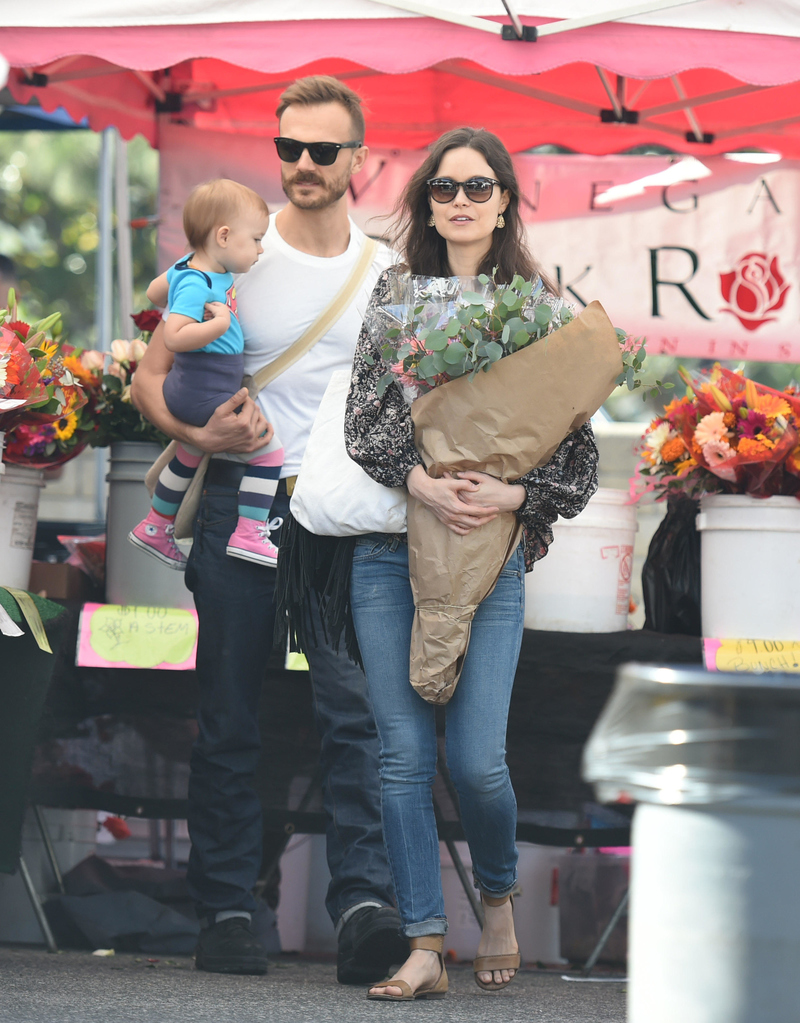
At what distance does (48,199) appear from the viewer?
1748 cm

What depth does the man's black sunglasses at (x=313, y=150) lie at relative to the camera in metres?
2.65

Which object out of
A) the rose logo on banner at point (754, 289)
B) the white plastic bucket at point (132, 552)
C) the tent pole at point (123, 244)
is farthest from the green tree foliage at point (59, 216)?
the white plastic bucket at point (132, 552)

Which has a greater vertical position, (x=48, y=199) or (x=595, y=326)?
(x=48, y=199)

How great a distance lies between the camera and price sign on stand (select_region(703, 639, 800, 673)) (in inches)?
114

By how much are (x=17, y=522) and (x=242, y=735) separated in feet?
2.64

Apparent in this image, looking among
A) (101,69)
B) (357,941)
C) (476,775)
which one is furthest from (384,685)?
(101,69)

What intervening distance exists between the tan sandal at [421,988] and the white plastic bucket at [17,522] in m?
1.36

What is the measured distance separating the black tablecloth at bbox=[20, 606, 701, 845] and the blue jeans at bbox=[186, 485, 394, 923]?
0.42 m

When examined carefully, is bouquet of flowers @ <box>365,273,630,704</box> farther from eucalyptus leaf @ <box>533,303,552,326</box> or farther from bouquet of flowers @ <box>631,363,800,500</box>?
bouquet of flowers @ <box>631,363,800,500</box>

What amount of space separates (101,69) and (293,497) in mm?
2460

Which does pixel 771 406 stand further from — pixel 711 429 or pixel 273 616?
pixel 273 616

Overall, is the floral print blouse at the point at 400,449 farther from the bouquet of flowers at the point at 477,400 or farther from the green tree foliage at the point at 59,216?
the green tree foliage at the point at 59,216

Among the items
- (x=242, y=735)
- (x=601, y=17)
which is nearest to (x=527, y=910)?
(x=242, y=735)

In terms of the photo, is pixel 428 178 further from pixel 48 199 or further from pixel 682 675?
pixel 48 199
